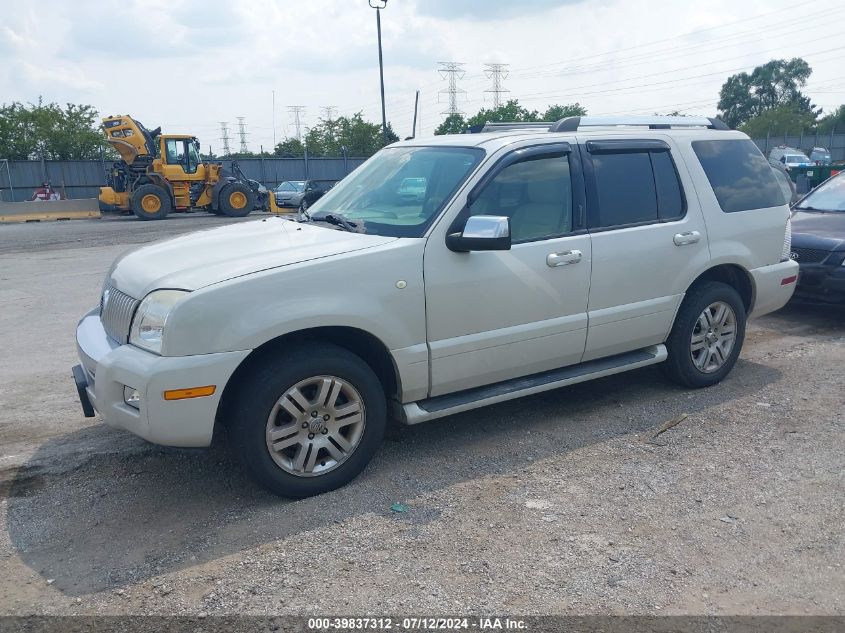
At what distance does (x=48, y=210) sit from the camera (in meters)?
26.0

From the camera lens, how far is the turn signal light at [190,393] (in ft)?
11.3

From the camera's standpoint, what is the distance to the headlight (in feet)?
11.5

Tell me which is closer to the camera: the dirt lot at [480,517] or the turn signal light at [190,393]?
the dirt lot at [480,517]

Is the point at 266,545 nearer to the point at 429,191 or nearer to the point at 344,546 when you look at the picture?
the point at 344,546

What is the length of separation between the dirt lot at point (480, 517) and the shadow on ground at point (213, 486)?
0.5 inches

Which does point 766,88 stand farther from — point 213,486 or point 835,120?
point 213,486

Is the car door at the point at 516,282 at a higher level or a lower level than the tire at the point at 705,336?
higher

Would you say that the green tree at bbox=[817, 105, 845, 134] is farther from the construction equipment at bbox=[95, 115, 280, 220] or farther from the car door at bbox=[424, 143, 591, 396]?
the car door at bbox=[424, 143, 591, 396]

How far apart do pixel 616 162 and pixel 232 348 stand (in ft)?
9.49

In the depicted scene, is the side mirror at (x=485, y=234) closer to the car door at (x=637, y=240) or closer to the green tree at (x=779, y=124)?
the car door at (x=637, y=240)

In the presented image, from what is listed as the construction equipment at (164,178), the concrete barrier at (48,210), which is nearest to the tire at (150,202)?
the construction equipment at (164,178)

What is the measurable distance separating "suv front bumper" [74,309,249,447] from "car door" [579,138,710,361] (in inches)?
95.7

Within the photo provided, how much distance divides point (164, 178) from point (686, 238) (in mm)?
22279

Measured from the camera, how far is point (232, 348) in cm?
352
